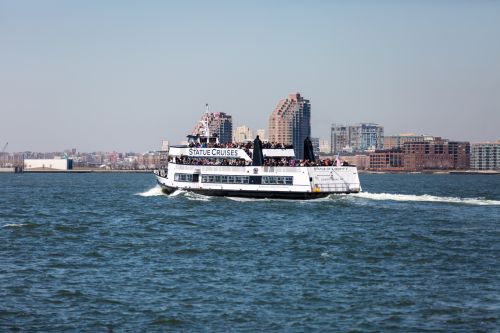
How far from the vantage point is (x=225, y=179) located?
299 ft

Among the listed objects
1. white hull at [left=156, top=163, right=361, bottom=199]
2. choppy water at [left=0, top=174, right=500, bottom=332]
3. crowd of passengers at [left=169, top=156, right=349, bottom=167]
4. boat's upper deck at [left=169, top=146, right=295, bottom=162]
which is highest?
boat's upper deck at [left=169, top=146, right=295, bottom=162]

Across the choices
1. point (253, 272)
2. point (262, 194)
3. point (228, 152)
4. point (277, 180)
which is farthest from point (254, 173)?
point (253, 272)

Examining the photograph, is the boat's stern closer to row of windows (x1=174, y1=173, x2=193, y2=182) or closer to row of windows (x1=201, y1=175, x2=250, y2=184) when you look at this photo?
row of windows (x1=201, y1=175, x2=250, y2=184)

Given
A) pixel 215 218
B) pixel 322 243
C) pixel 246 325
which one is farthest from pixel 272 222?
pixel 246 325

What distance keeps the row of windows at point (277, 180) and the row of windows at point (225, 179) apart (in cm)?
213

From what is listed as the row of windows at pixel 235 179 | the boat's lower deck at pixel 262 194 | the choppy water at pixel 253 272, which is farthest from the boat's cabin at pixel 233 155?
the choppy water at pixel 253 272

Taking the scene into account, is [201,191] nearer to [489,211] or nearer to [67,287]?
[489,211]

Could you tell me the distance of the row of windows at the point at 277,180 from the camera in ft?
287

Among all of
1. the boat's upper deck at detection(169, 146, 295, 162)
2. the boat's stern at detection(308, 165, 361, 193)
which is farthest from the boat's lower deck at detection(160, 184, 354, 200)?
the boat's upper deck at detection(169, 146, 295, 162)

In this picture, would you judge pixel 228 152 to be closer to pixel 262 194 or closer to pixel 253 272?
pixel 262 194

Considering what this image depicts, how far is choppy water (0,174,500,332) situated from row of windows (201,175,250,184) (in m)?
15.9

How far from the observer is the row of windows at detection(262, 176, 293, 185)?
287ft

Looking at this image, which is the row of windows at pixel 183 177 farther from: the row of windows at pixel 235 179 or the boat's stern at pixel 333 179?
the boat's stern at pixel 333 179

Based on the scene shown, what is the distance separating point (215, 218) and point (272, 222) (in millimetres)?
6104
